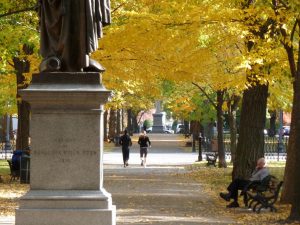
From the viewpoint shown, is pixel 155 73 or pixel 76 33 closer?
pixel 76 33

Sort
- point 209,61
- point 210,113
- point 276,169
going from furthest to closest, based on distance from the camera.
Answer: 1. point 210,113
2. point 276,169
3. point 209,61

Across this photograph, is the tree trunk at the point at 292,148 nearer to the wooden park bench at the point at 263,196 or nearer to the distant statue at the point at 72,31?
the wooden park bench at the point at 263,196

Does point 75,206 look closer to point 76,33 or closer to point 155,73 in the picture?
point 76,33

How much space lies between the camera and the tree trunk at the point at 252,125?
24844mm

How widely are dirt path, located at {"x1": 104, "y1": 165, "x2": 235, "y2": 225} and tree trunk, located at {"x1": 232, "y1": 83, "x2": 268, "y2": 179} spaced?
5.70 ft

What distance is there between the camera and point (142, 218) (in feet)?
56.5

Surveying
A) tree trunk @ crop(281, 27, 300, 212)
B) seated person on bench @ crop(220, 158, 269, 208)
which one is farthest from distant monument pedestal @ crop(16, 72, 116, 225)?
seated person on bench @ crop(220, 158, 269, 208)

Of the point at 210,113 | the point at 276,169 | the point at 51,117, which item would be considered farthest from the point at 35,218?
the point at 210,113

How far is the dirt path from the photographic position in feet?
56.3

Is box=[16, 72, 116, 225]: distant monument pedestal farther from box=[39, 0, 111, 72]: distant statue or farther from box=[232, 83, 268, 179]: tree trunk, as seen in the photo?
box=[232, 83, 268, 179]: tree trunk

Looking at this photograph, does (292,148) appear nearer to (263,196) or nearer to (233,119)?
(263,196)

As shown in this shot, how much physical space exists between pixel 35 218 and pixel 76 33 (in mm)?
2672

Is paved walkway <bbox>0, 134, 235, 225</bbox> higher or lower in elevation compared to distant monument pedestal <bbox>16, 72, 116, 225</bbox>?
lower

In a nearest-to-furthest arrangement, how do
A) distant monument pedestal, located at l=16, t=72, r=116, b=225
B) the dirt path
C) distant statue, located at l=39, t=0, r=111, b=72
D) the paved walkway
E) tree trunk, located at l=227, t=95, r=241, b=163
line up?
1. distant monument pedestal, located at l=16, t=72, r=116, b=225
2. distant statue, located at l=39, t=0, r=111, b=72
3. the paved walkway
4. the dirt path
5. tree trunk, located at l=227, t=95, r=241, b=163
